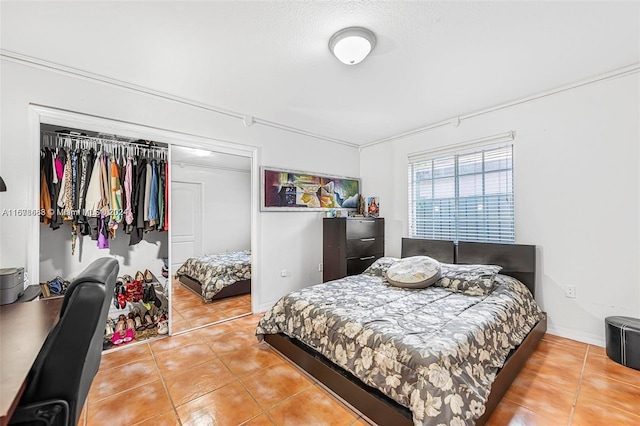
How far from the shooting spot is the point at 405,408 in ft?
5.20

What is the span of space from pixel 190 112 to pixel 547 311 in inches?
171

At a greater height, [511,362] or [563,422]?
[511,362]

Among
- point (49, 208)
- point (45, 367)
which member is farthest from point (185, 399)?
point (49, 208)

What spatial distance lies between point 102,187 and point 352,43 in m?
2.54

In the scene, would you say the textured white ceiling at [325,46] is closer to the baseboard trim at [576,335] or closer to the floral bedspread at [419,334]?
the floral bedspread at [419,334]

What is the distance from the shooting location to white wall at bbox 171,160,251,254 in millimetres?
3660

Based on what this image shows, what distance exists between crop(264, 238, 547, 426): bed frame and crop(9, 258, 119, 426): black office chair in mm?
1425

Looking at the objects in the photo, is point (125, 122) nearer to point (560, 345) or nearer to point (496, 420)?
point (496, 420)

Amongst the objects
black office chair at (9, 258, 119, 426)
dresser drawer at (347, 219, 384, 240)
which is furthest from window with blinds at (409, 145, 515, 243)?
black office chair at (9, 258, 119, 426)

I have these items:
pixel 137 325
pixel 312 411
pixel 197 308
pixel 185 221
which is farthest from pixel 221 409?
pixel 185 221

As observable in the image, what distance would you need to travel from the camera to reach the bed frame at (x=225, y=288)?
3.60m

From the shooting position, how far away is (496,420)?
171 cm

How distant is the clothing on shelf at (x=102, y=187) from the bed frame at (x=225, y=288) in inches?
34.5

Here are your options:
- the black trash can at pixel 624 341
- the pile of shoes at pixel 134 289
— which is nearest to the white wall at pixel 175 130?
the pile of shoes at pixel 134 289
